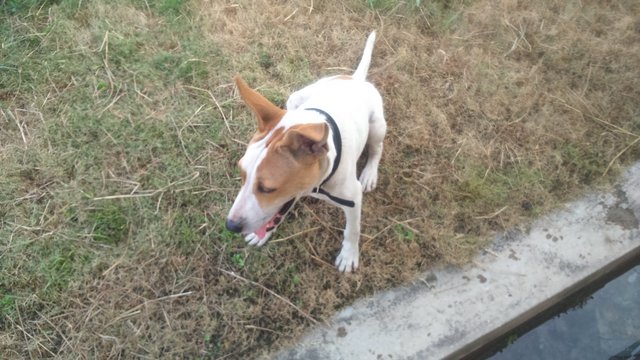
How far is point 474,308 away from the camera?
2939 millimetres

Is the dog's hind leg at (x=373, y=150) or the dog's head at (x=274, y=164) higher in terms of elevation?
the dog's head at (x=274, y=164)

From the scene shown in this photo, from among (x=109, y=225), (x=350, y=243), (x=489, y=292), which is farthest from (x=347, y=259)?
(x=109, y=225)

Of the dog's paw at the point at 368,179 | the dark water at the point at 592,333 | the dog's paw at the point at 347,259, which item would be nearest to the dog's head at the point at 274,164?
the dog's paw at the point at 347,259

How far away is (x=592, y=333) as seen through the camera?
3156 millimetres

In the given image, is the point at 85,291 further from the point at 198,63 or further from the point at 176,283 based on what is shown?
the point at 198,63

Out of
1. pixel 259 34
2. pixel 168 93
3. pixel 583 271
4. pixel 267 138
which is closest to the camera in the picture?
pixel 267 138

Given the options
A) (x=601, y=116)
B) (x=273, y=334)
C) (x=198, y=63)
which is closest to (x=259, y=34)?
(x=198, y=63)

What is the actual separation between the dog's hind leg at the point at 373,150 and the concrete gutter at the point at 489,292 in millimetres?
721

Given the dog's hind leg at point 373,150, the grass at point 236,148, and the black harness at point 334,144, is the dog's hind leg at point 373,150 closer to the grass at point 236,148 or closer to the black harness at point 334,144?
the grass at point 236,148

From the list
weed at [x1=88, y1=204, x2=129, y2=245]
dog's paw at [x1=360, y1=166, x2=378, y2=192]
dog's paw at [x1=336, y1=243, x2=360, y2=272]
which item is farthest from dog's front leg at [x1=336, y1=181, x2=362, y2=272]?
weed at [x1=88, y1=204, x2=129, y2=245]

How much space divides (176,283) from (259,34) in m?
2.16

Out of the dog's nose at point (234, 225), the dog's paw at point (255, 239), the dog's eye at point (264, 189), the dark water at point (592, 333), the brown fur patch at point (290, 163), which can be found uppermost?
the brown fur patch at point (290, 163)

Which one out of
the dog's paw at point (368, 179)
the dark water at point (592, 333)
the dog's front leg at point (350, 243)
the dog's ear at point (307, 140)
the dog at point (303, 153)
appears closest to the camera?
the dog's ear at point (307, 140)

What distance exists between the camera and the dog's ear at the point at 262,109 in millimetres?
2289
